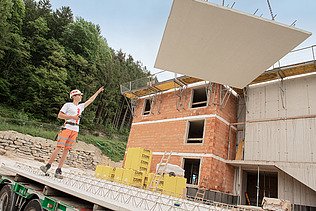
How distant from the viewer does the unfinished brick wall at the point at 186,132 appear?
13.2m

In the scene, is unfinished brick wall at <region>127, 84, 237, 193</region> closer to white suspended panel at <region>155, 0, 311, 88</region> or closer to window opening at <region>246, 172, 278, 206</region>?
window opening at <region>246, 172, 278, 206</region>

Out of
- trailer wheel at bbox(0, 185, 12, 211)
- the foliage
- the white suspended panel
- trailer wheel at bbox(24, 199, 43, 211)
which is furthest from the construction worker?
the foliage

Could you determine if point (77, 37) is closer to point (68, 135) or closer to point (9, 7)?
point (9, 7)

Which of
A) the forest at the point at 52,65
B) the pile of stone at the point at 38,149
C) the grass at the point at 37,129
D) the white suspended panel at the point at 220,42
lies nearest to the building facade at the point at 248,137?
the white suspended panel at the point at 220,42

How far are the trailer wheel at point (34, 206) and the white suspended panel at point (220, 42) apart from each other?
5715mm

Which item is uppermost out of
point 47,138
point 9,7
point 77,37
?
point 77,37

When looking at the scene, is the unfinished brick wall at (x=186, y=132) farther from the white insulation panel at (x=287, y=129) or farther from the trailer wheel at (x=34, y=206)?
the trailer wheel at (x=34, y=206)

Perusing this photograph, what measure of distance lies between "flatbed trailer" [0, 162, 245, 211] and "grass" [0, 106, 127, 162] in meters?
16.0

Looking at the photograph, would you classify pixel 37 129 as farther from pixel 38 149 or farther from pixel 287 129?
pixel 287 129

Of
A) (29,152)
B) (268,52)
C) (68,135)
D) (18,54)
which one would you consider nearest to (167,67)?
(268,52)

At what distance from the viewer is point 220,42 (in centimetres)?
816

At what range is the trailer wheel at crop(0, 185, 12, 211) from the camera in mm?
4633

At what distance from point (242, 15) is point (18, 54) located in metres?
26.0

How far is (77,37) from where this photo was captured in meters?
33.3
